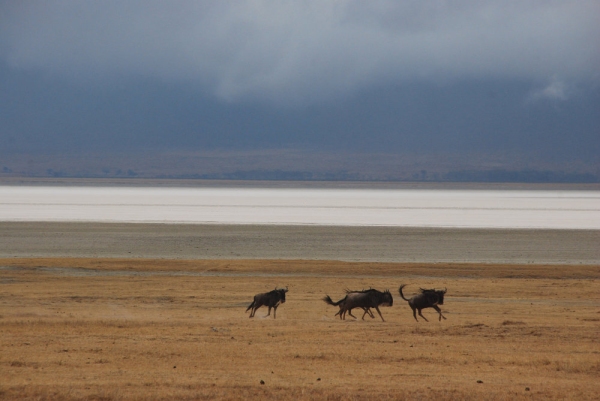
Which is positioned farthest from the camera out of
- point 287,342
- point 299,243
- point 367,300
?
point 299,243

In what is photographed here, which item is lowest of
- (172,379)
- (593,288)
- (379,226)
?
(172,379)

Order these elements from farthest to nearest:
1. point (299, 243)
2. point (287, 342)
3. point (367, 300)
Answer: point (299, 243)
point (367, 300)
point (287, 342)

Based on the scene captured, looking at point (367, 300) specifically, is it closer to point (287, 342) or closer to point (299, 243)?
point (287, 342)

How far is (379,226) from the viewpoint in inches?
1813

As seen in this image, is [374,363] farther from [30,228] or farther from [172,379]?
[30,228]

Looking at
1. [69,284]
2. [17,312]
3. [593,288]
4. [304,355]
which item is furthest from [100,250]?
[304,355]

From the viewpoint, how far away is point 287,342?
1299cm

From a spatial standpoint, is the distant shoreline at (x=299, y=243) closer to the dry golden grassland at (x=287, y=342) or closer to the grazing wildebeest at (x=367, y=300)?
the dry golden grassland at (x=287, y=342)

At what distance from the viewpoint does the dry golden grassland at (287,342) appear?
9.85 meters

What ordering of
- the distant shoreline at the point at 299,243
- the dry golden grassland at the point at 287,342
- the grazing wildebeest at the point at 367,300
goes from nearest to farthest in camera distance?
the dry golden grassland at the point at 287,342 → the grazing wildebeest at the point at 367,300 → the distant shoreline at the point at 299,243

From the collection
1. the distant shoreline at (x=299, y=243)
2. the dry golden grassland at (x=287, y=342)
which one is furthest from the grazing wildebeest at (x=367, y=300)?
the distant shoreline at (x=299, y=243)

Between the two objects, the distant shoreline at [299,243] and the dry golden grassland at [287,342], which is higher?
the distant shoreline at [299,243]

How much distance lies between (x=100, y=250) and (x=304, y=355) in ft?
73.0

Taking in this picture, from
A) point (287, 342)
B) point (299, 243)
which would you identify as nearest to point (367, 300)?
point (287, 342)
